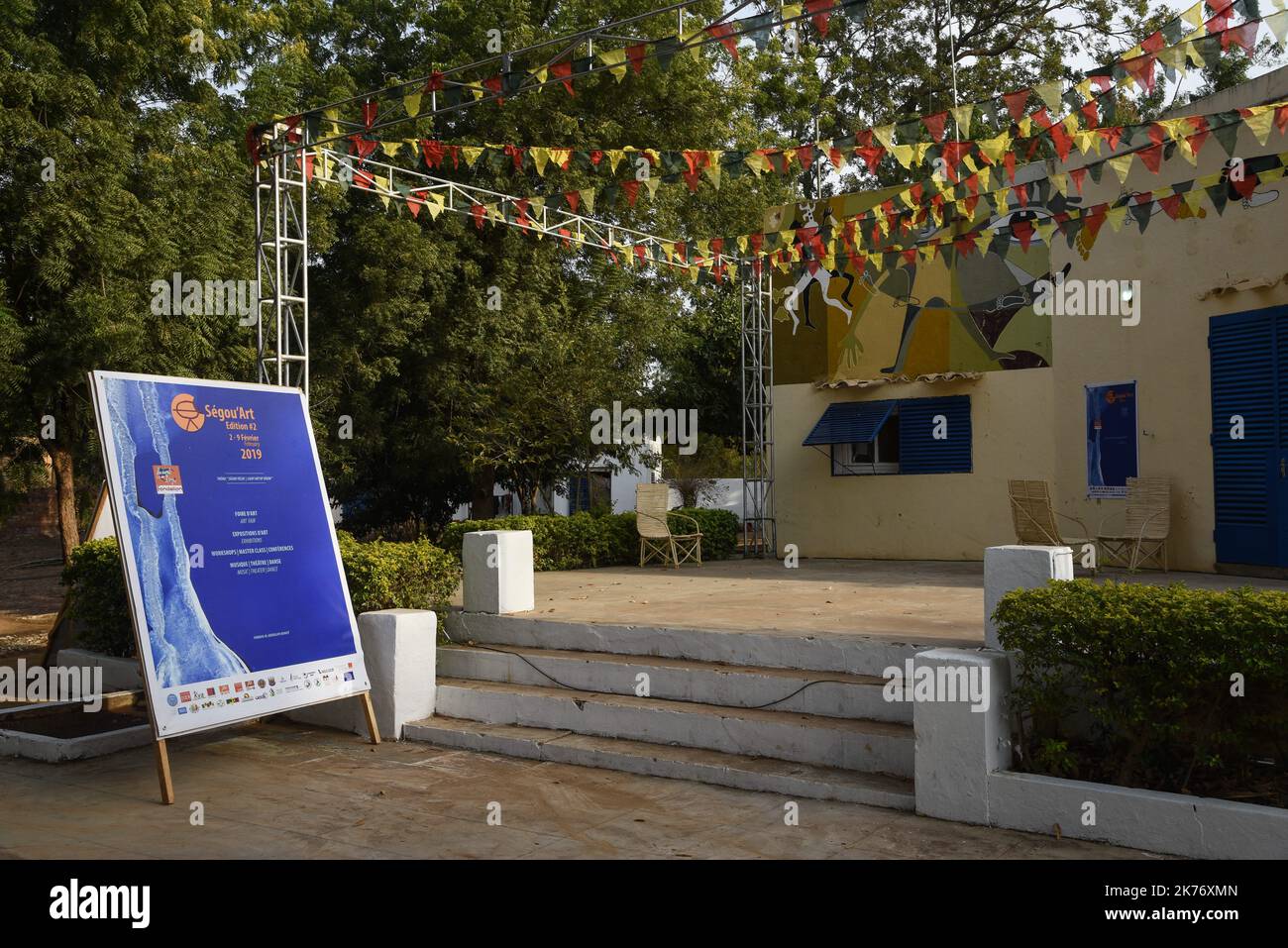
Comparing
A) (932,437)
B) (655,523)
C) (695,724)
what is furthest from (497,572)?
(932,437)

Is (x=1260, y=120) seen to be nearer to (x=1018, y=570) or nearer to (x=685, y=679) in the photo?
(x=1018, y=570)

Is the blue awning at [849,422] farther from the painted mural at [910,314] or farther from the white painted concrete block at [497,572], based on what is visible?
the white painted concrete block at [497,572]

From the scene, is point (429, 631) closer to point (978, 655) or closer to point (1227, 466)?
point (978, 655)

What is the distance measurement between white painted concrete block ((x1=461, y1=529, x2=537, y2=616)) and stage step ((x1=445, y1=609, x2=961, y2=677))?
12 cm

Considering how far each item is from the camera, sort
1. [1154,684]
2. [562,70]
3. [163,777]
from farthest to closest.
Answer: [562,70]
[163,777]
[1154,684]

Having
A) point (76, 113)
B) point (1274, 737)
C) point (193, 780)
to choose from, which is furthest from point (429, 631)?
point (76, 113)

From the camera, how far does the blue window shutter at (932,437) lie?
12742mm

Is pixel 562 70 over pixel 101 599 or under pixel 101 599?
over

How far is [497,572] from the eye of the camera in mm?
7609

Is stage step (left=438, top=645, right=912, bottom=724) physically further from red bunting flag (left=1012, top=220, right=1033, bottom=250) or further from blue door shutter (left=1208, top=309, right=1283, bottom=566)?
blue door shutter (left=1208, top=309, right=1283, bottom=566)

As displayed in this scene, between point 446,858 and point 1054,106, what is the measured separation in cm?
554

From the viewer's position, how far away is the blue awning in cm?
1319

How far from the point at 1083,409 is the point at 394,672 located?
8148mm

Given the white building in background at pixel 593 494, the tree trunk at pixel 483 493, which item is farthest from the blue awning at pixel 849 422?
the tree trunk at pixel 483 493
